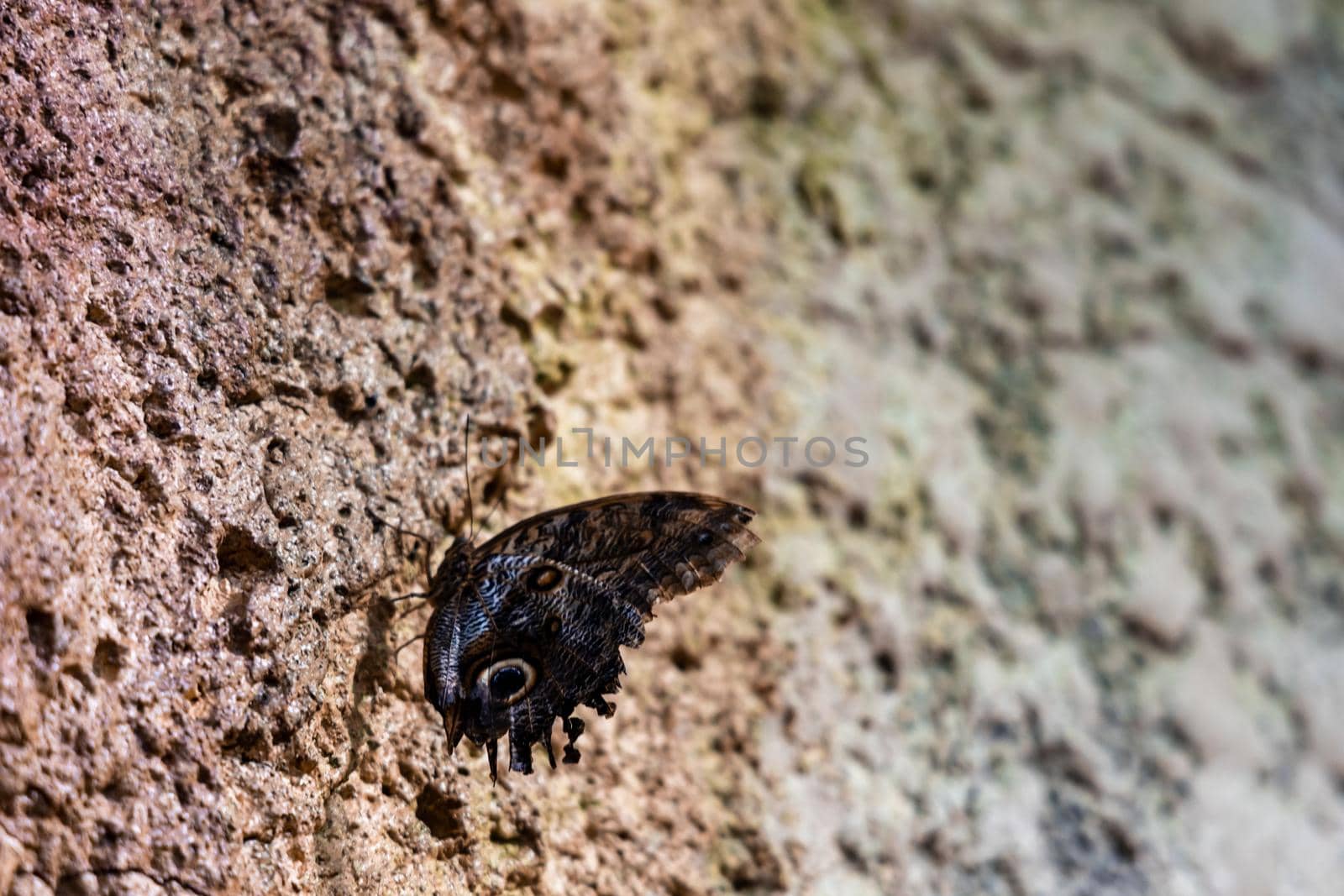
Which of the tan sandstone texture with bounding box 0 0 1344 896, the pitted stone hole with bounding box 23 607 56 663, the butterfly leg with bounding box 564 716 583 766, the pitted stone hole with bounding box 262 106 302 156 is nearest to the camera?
the pitted stone hole with bounding box 23 607 56 663

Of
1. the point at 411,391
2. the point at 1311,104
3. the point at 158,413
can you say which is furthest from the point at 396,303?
the point at 1311,104

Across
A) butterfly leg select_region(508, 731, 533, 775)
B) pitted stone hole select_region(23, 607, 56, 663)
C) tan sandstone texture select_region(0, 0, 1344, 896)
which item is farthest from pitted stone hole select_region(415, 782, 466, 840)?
pitted stone hole select_region(23, 607, 56, 663)

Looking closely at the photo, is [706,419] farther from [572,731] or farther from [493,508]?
[572,731]

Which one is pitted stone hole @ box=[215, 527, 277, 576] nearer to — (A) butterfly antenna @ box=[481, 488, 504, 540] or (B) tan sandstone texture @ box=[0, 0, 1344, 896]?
(B) tan sandstone texture @ box=[0, 0, 1344, 896]

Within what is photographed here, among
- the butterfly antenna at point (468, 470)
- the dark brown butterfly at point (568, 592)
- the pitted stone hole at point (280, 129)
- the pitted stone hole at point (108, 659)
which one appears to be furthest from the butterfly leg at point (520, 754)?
the pitted stone hole at point (280, 129)

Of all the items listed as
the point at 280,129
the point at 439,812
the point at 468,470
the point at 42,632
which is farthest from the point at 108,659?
the point at 280,129

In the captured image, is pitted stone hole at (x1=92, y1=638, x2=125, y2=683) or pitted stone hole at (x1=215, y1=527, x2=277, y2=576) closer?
pitted stone hole at (x1=92, y1=638, x2=125, y2=683)

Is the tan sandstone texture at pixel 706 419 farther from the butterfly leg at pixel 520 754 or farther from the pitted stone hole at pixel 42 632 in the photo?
the butterfly leg at pixel 520 754
